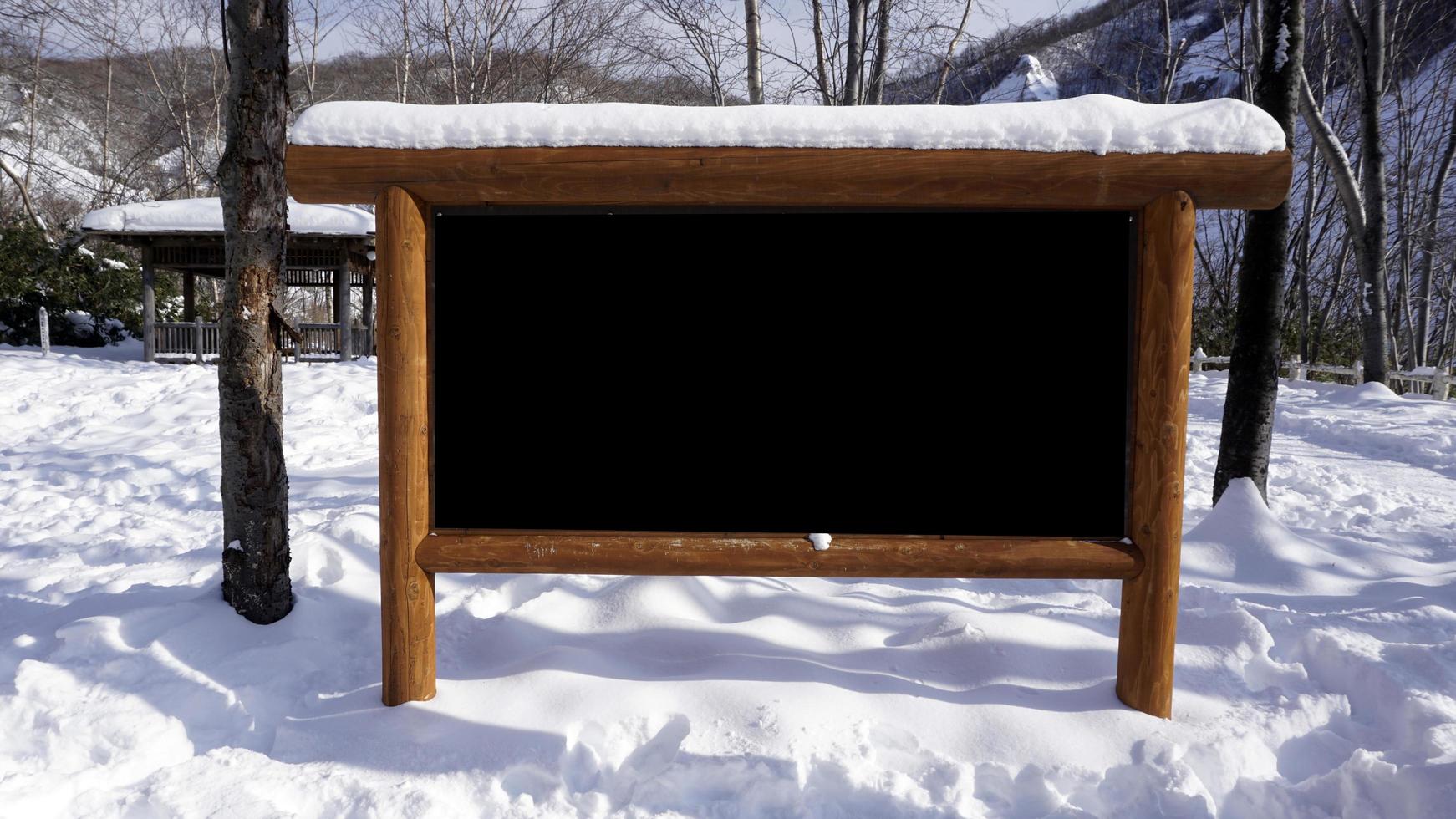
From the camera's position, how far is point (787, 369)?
2703 mm

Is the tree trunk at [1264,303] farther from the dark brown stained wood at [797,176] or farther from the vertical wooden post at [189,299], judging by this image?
the vertical wooden post at [189,299]

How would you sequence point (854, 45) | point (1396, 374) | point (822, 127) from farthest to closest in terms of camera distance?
point (1396, 374)
point (854, 45)
point (822, 127)

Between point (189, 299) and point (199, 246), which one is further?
point (189, 299)

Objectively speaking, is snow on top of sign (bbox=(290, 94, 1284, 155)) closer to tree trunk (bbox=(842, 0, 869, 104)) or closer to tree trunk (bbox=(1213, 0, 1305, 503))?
tree trunk (bbox=(1213, 0, 1305, 503))

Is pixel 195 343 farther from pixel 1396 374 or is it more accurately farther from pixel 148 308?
pixel 1396 374

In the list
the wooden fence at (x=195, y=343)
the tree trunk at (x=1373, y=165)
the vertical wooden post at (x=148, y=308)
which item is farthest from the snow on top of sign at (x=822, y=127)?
the vertical wooden post at (x=148, y=308)

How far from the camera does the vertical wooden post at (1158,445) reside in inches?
100

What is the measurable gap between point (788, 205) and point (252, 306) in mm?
2248

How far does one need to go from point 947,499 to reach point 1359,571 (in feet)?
9.50

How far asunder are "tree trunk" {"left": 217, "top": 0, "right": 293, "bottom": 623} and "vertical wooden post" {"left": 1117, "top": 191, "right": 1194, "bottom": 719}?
3276mm

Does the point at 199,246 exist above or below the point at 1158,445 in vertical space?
above

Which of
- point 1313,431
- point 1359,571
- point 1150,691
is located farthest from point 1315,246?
point 1150,691

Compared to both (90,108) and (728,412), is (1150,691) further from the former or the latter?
(90,108)

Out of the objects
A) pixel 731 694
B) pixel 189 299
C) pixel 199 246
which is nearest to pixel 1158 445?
pixel 731 694
